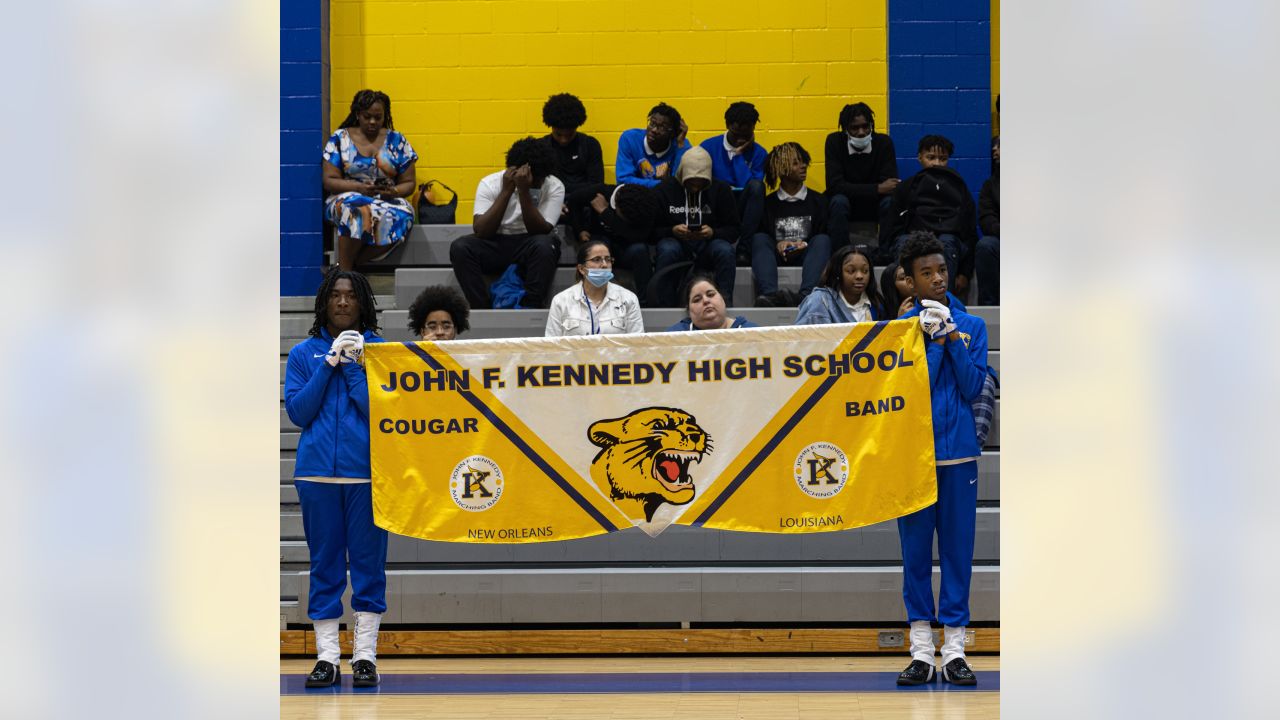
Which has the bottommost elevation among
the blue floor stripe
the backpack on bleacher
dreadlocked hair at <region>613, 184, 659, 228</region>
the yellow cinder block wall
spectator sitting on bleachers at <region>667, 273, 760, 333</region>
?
the blue floor stripe

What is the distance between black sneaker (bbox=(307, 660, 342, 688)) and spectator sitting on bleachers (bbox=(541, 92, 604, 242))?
12.5 ft

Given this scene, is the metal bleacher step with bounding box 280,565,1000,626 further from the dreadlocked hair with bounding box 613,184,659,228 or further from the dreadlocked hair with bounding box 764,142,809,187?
the dreadlocked hair with bounding box 764,142,809,187

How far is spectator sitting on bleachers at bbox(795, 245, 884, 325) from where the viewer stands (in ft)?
20.6

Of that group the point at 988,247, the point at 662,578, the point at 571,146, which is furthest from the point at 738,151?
the point at 662,578

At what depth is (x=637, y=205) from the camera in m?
8.08

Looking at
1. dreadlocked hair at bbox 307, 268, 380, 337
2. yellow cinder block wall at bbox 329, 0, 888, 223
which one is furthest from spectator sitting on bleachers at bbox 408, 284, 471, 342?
yellow cinder block wall at bbox 329, 0, 888, 223

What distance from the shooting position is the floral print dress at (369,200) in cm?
848

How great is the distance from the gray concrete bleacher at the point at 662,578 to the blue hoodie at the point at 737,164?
255 cm

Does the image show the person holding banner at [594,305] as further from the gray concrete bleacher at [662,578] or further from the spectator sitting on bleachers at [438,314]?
the gray concrete bleacher at [662,578]
